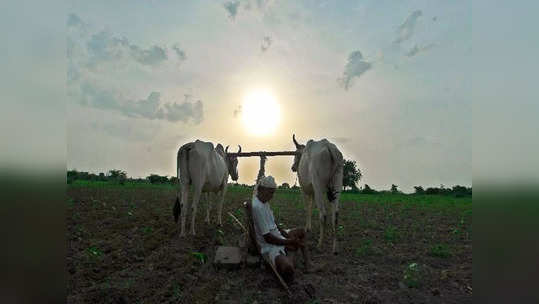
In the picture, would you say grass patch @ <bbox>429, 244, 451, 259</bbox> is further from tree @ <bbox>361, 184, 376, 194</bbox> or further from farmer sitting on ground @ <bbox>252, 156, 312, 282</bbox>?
tree @ <bbox>361, 184, 376, 194</bbox>

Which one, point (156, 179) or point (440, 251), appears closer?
point (440, 251)

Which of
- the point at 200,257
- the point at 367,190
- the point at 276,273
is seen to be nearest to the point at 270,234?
the point at 276,273

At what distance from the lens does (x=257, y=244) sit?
692 cm

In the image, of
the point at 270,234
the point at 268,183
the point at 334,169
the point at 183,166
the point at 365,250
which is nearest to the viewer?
the point at 270,234

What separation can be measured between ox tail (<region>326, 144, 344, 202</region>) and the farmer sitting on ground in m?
2.56

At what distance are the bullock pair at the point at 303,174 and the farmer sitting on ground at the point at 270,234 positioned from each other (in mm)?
2236

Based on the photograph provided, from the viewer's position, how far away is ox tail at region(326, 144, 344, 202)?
30.4ft

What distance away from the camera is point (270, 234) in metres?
6.57

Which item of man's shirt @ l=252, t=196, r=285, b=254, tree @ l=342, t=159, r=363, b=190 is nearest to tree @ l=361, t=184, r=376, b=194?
tree @ l=342, t=159, r=363, b=190

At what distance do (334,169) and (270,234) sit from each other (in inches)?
A: 131

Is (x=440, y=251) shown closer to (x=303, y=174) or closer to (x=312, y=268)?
(x=312, y=268)

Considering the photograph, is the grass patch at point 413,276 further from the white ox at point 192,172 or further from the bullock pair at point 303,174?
the white ox at point 192,172
